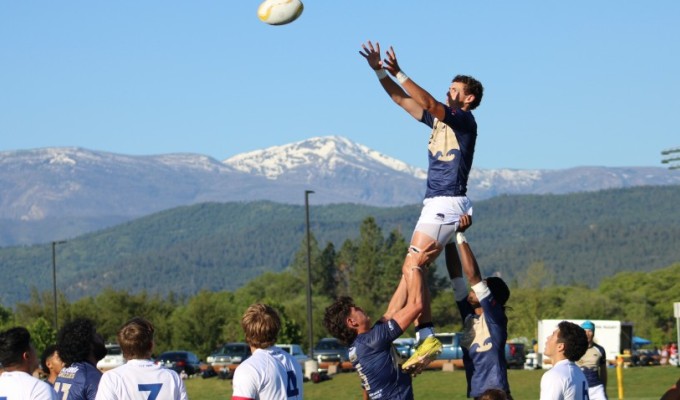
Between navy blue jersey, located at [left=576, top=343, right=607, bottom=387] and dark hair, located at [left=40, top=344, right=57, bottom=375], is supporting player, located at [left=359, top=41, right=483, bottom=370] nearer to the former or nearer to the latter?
dark hair, located at [left=40, top=344, right=57, bottom=375]

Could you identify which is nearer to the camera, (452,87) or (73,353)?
(73,353)

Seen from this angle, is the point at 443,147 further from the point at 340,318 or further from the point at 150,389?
the point at 150,389

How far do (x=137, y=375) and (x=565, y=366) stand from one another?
3.35 m

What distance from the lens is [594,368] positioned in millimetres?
15859

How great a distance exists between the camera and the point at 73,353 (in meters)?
10.1

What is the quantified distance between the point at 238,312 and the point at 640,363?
221ft

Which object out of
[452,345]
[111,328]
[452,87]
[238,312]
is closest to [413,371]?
[452,87]

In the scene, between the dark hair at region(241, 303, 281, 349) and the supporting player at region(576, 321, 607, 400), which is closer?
the dark hair at region(241, 303, 281, 349)

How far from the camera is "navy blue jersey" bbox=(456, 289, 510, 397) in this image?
10.7 meters

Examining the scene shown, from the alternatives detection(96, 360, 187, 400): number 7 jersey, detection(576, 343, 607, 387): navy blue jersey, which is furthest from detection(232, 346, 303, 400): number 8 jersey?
detection(576, 343, 607, 387): navy blue jersey

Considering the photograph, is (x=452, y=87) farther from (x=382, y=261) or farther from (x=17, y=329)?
(x=382, y=261)

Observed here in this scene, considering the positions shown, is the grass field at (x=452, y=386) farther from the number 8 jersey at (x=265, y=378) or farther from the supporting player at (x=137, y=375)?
the supporting player at (x=137, y=375)

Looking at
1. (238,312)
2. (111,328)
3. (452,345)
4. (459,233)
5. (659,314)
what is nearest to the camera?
(459,233)

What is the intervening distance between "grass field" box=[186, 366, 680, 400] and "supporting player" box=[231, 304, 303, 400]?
28.8 metres
